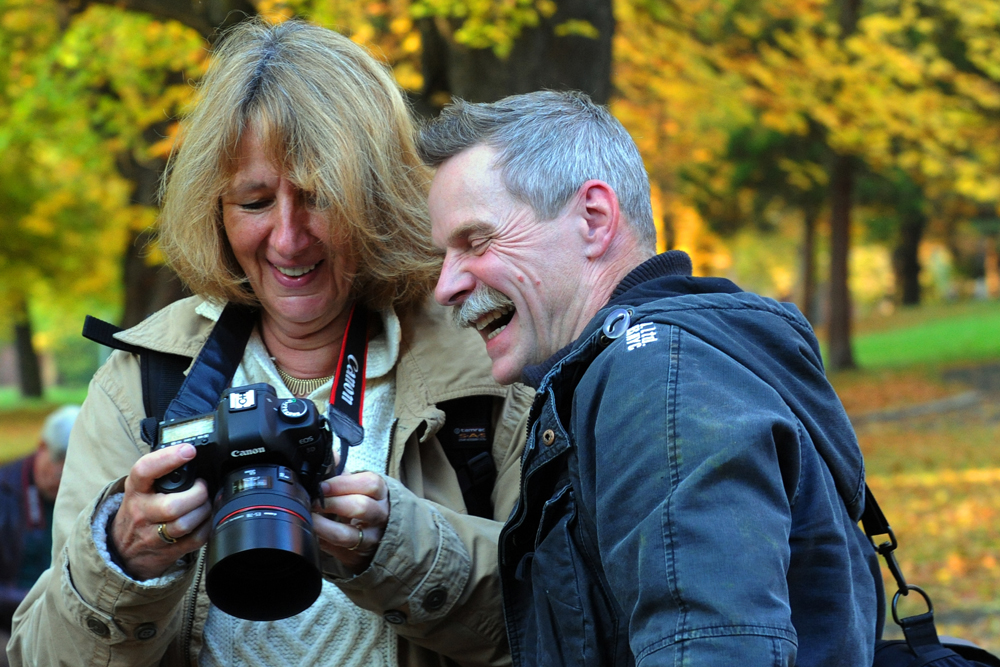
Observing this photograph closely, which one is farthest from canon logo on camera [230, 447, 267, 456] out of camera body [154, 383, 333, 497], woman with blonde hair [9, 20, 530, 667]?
woman with blonde hair [9, 20, 530, 667]

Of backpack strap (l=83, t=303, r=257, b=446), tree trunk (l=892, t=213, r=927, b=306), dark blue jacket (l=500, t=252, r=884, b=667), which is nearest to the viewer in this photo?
dark blue jacket (l=500, t=252, r=884, b=667)

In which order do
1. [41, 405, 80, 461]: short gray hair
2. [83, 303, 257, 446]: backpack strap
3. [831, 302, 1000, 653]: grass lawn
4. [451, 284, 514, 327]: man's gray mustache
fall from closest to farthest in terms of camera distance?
1. [451, 284, 514, 327]: man's gray mustache
2. [83, 303, 257, 446]: backpack strap
3. [41, 405, 80, 461]: short gray hair
4. [831, 302, 1000, 653]: grass lawn

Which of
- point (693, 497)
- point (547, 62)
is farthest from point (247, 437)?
point (547, 62)

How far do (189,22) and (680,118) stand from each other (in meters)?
9.81

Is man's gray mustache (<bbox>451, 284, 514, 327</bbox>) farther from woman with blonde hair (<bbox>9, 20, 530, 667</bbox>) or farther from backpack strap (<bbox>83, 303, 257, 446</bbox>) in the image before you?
backpack strap (<bbox>83, 303, 257, 446</bbox>)

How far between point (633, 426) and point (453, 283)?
0.78 meters

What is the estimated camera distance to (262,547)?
176cm

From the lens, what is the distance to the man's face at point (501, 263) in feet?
6.81

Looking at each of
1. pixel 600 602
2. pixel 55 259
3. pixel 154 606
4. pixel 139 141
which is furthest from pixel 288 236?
pixel 55 259

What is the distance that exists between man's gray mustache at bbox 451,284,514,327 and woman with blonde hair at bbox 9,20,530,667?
23 cm

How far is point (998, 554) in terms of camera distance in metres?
8.95

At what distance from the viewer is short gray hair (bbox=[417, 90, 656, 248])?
2.07m

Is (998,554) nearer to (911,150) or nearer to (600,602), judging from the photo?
(911,150)

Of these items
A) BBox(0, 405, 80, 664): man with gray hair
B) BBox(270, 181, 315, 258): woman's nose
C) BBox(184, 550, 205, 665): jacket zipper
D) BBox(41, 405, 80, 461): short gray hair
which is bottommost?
BBox(0, 405, 80, 664): man with gray hair
